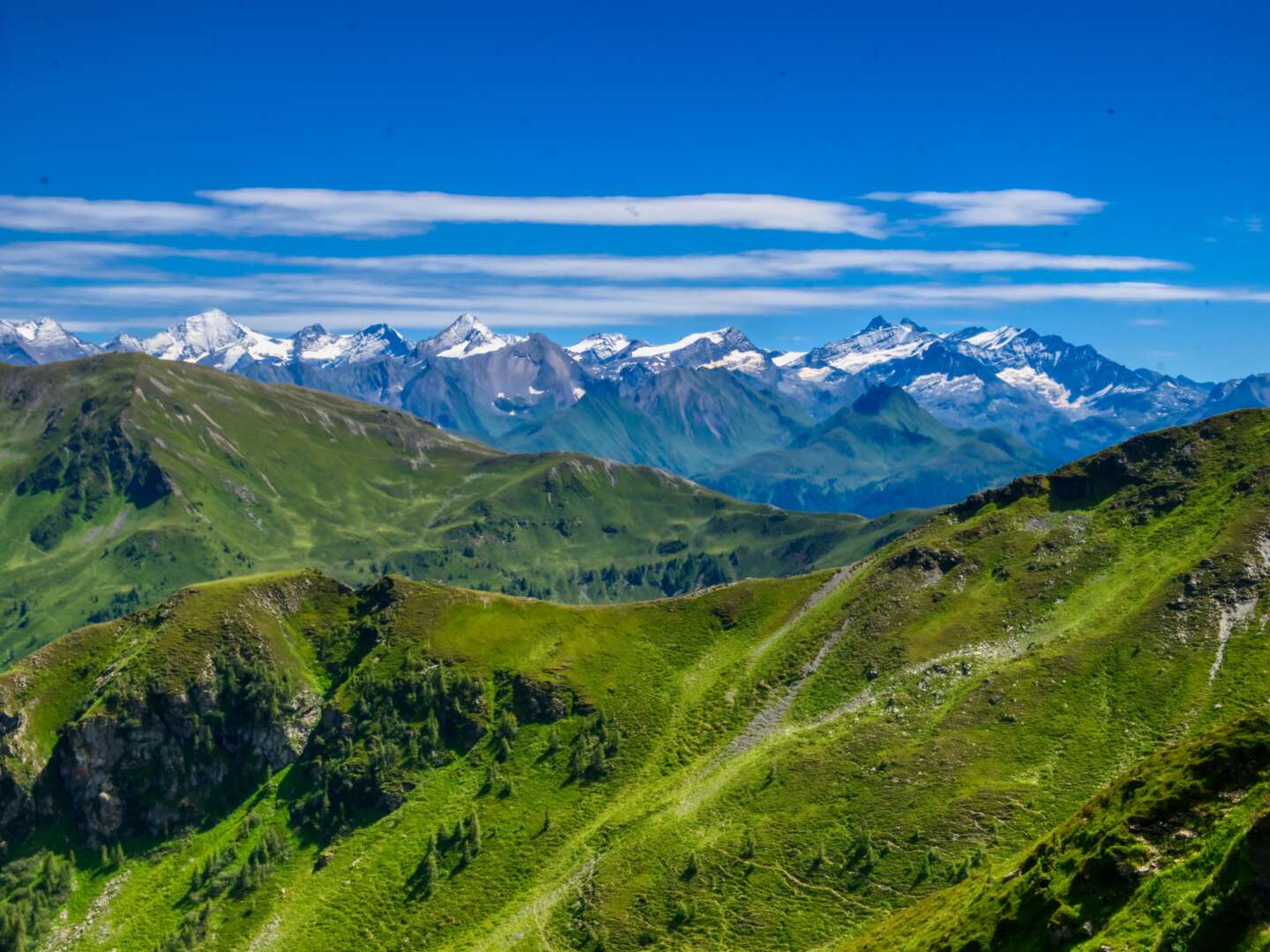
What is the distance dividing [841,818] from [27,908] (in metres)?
136

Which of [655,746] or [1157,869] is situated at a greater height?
[1157,869]

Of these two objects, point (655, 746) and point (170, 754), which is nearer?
point (655, 746)

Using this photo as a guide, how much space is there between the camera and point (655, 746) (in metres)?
168

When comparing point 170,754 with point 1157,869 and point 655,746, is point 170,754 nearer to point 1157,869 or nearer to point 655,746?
point 655,746

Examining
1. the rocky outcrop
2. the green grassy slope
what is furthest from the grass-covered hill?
the green grassy slope

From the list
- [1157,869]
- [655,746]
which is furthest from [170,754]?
[1157,869]

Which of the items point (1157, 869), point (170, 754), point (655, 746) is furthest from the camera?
point (170, 754)

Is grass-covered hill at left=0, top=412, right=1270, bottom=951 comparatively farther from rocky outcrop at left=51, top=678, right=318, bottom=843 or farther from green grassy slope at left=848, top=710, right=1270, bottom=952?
green grassy slope at left=848, top=710, right=1270, bottom=952

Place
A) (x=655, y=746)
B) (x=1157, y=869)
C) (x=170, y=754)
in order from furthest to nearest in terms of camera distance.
A: (x=170, y=754) → (x=655, y=746) → (x=1157, y=869)

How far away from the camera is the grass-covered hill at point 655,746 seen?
126938 mm

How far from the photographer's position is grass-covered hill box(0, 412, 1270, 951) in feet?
416

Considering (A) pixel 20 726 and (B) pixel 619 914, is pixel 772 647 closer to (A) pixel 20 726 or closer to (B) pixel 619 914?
(B) pixel 619 914

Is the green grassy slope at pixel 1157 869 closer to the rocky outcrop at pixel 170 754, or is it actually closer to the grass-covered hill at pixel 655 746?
the grass-covered hill at pixel 655 746

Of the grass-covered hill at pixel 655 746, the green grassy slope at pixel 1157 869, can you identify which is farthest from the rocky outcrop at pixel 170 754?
the green grassy slope at pixel 1157 869
